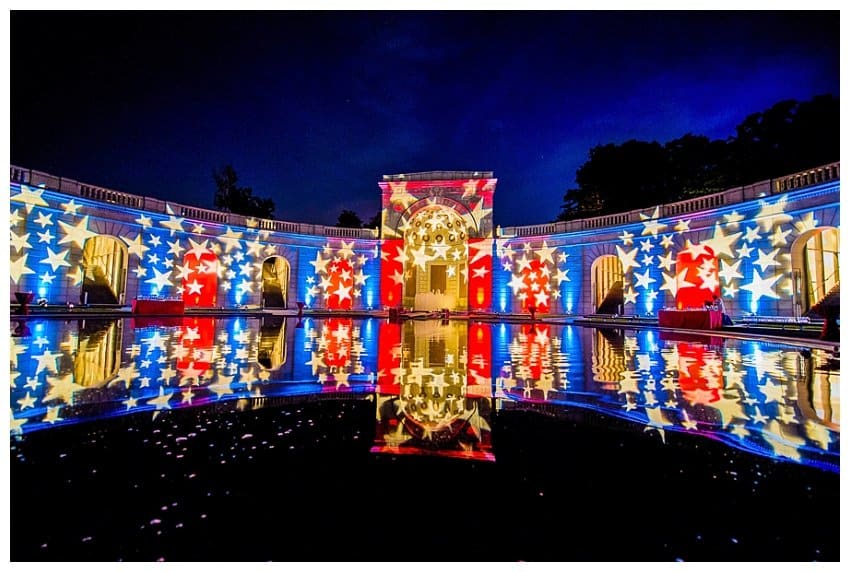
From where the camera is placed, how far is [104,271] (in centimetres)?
1936

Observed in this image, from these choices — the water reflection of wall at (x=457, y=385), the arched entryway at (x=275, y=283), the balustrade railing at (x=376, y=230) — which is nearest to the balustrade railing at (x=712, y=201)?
the balustrade railing at (x=376, y=230)

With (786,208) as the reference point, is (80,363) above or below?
below

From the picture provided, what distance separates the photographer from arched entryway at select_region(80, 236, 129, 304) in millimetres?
17672

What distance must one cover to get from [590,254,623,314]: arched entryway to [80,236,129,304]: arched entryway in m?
22.7

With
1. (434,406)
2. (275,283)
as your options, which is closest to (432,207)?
(275,283)

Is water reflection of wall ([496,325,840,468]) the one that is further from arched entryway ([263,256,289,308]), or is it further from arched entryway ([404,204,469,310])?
arched entryway ([263,256,289,308])

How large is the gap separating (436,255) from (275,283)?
10731 millimetres

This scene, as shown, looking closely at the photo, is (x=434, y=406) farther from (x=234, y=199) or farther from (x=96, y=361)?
(x=234, y=199)

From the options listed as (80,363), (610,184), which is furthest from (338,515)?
(610,184)

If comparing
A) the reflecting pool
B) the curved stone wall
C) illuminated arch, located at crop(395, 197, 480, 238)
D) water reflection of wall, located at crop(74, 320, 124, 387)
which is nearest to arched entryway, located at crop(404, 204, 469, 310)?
illuminated arch, located at crop(395, 197, 480, 238)

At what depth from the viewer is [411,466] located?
74.3 inches
